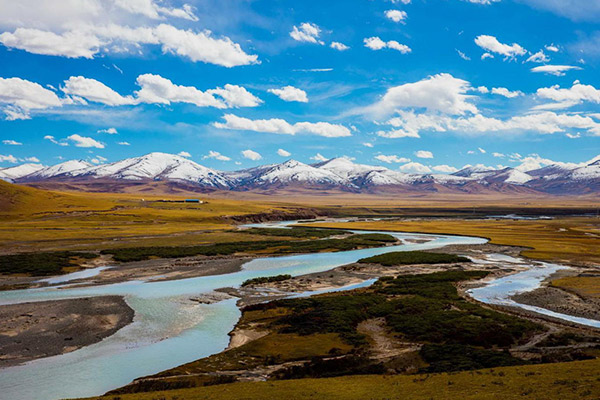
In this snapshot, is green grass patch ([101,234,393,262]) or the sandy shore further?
green grass patch ([101,234,393,262])

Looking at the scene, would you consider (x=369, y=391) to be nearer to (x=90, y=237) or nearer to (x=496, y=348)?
(x=496, y=348)

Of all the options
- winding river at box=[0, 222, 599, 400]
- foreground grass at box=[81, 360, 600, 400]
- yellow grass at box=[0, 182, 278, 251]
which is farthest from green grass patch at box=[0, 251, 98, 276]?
foreground grass at box=[81, 360, 600, 400]

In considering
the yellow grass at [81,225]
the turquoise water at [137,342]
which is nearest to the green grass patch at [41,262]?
the turquoise water at [137,342]

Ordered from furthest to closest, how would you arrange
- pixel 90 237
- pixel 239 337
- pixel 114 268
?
pixel 90 237 < pixel 114 268 < pixel 239 337

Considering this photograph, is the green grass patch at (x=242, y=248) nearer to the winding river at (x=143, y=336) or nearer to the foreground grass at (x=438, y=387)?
the winding river at (x=143, y=336)

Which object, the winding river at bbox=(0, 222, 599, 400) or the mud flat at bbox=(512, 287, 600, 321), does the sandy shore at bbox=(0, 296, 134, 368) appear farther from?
the mud flat at bbox=(512, 287, 600, 321)

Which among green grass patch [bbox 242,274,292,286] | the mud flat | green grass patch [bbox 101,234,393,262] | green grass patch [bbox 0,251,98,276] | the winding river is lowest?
the mud flat

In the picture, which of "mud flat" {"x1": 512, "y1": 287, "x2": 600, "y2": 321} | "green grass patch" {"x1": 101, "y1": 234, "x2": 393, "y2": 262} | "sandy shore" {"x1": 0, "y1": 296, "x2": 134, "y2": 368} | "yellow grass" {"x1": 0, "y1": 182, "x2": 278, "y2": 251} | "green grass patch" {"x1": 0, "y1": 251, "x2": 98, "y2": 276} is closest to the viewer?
"sandy shore" {"x1": 0, "y1": 296, "x2": 134, "y2": 368}

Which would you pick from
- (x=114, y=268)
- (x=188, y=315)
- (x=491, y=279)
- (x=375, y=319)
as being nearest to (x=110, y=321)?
(x=188, y=315)
